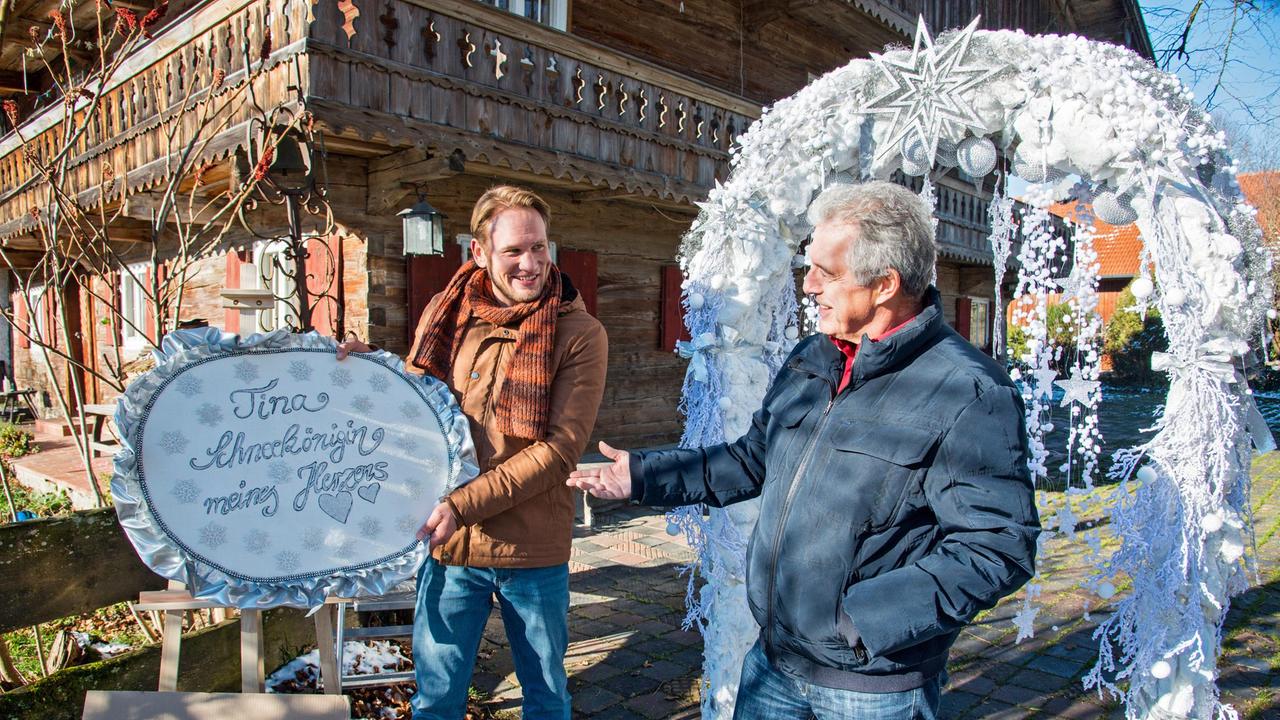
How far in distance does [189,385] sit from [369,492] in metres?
0.49

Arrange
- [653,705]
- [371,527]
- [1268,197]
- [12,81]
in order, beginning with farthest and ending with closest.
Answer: [1268,197]
[12,81]
[653,705]
[371,527]

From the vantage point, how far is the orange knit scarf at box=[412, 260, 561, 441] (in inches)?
79.7

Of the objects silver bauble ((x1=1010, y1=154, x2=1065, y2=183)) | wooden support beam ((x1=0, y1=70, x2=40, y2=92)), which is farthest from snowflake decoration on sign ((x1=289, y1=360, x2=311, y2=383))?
wooden support beam ((x1=0, y1=70, x2=40, y2=92))

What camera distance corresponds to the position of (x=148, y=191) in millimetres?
6531

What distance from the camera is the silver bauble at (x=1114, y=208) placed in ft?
7.81

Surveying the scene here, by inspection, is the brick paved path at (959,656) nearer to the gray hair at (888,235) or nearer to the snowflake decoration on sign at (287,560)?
the snowflake decoration on sign at (287,560)

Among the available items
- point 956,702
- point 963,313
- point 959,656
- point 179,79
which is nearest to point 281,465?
point 956,702

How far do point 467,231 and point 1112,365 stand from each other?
1929cm

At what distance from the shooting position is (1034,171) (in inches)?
98.3

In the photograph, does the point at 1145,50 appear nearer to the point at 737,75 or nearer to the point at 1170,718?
the point at 737,75

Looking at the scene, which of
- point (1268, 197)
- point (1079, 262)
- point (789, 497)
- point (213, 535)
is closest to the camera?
point (789, 497)

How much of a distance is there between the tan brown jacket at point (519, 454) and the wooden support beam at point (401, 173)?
3.56 metres

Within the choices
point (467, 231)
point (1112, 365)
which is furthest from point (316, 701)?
point (1112, 365)

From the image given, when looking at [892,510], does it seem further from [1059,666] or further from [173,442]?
[1059,666]
